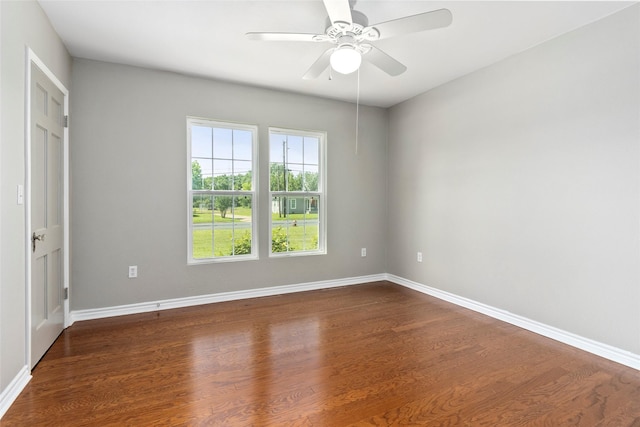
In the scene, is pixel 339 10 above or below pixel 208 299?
above

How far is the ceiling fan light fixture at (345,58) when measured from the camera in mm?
2091

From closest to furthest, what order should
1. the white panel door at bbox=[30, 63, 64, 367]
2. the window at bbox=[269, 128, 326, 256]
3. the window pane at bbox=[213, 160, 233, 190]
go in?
the white panel door at bbox=[30, 63, 64, 367] → the window pane at bbox=[213, 160, 233, 190] → the window at bbox=[269, 128, 326, 256]

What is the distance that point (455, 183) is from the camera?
3.69m

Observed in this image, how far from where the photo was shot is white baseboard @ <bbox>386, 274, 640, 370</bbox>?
91.1 inches

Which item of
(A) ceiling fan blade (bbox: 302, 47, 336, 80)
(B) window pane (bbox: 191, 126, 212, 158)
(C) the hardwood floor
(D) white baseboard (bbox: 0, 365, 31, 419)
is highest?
(A) ceiling fan blade (bbox: 302, 47, 336, 80)

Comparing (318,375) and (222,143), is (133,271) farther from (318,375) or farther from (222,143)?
(318,375)

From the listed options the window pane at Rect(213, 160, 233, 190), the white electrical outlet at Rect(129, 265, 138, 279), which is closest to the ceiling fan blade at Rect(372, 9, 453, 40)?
the window pane at Rect(213, 160, 233, 190)

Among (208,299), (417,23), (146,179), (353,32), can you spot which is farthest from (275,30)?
(208,299)

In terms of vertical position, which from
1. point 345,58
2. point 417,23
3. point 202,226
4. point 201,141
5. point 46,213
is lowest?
point 202,226

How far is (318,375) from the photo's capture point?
214cm

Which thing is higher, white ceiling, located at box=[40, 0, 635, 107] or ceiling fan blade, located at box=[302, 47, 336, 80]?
Answer: white ceiling, located at box=[40, 0, 635, 107]

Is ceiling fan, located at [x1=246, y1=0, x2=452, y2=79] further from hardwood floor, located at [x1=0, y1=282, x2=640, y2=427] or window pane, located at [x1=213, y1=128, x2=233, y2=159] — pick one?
hardwood floor, located at [x1=0, y1=282, x2=640, y2=427]

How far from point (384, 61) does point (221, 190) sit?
2.29 m

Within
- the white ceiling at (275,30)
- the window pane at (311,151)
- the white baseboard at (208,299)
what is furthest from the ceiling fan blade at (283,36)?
the white baseboard at (208,299)
